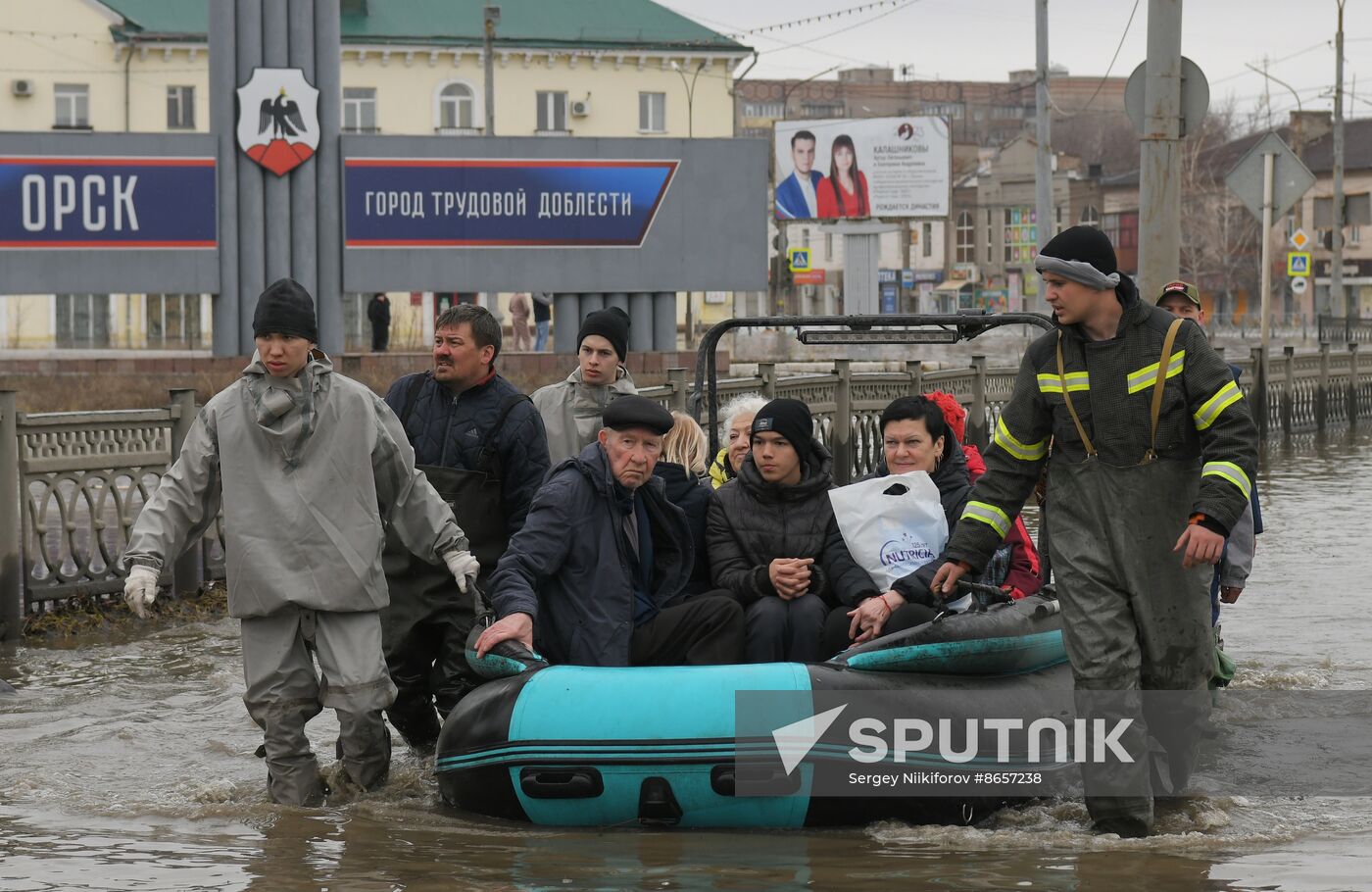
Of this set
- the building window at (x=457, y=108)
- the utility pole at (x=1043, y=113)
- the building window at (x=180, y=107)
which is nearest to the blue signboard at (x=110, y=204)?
the utility pole at (x=1043, y=113)

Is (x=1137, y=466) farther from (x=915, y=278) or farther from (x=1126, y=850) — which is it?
(x=915, y=278)

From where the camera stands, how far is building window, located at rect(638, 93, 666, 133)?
54062 millimetres

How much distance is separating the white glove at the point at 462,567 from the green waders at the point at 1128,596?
190 cm

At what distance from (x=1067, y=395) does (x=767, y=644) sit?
55.7 inches

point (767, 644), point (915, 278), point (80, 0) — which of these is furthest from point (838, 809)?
point (915, 278)

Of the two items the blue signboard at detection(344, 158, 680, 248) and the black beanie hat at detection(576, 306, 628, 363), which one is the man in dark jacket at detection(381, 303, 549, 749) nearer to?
the black beanie hat at detection(576, 306, 628, 363)

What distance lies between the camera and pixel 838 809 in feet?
20.0

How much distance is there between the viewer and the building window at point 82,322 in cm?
4878

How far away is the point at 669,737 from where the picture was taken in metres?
5.88

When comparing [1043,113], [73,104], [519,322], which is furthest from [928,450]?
[73,104]

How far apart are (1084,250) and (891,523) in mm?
1351

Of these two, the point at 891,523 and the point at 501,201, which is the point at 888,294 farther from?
the point at 891,523

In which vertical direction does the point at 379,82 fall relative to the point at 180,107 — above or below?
above

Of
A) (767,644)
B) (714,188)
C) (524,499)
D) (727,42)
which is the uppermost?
(727,42)
